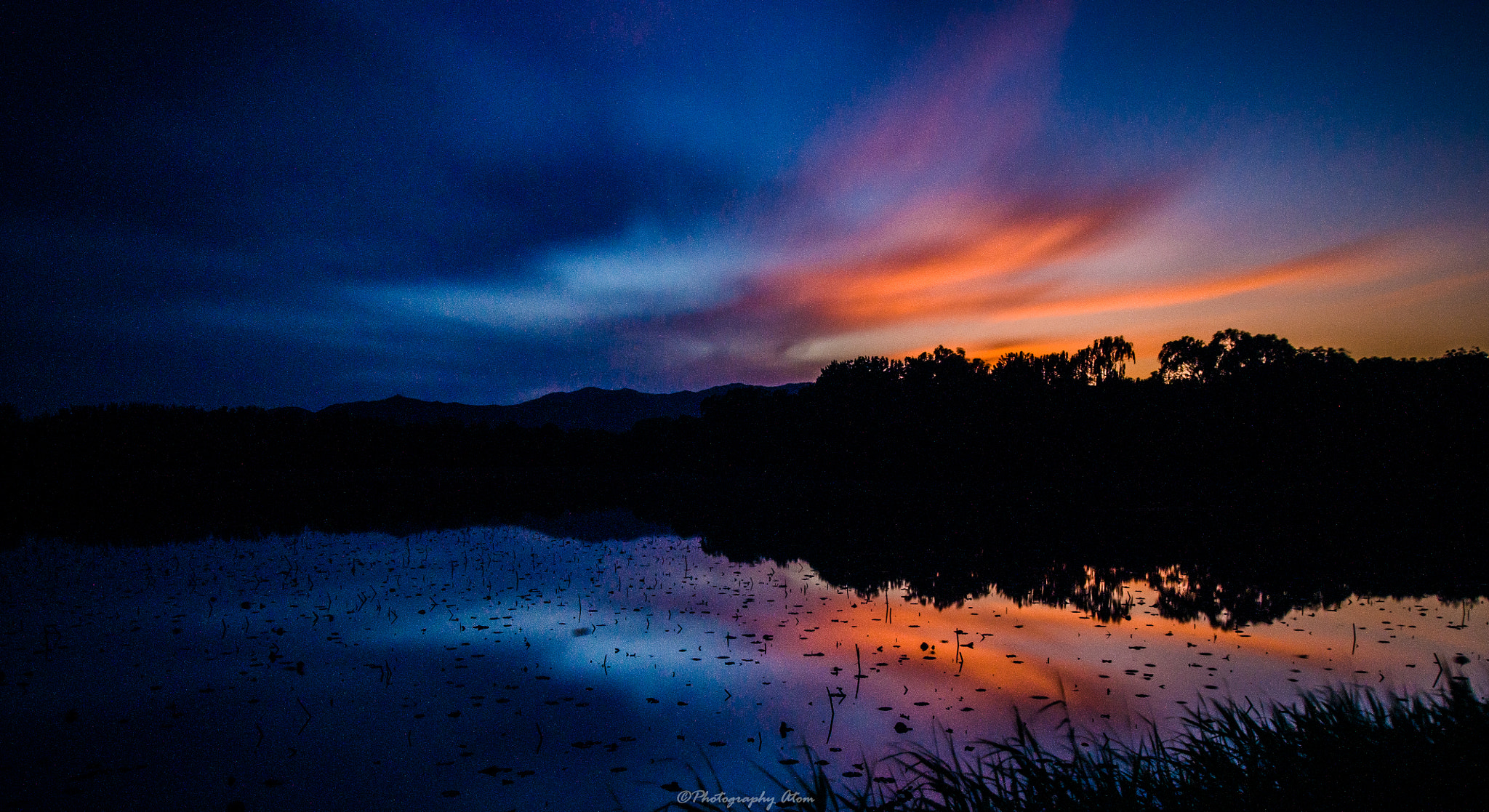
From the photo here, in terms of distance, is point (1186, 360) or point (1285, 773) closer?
point (1285, 773)

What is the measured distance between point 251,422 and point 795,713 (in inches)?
4636

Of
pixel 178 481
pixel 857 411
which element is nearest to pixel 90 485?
pixel 178 481

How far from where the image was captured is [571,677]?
11.1 m

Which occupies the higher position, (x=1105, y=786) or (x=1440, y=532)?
(x=1105, y=786)

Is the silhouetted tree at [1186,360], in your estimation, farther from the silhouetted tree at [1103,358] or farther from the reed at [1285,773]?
the reed at [1285,773]

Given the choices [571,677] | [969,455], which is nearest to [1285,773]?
[571,677]

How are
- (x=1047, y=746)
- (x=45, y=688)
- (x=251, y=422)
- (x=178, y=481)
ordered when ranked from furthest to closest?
1. (x=251, y=422)
2. (x=178, y=481)
3. (x=45, y=688)
4. (x=1047, y=746)

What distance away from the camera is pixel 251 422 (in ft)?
322

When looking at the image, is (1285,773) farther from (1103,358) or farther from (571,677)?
(1103,358)

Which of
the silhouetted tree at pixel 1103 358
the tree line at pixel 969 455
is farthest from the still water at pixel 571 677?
the silhouetted tree at pixel 1103 358

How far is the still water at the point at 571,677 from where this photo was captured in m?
7.72

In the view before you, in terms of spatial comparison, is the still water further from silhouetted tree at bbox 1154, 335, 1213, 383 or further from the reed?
silhouetted tree at bbox 1154, 335, 1213, 383

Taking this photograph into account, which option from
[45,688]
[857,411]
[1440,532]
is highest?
[857,411]

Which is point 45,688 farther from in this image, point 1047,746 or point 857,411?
point 857,411
